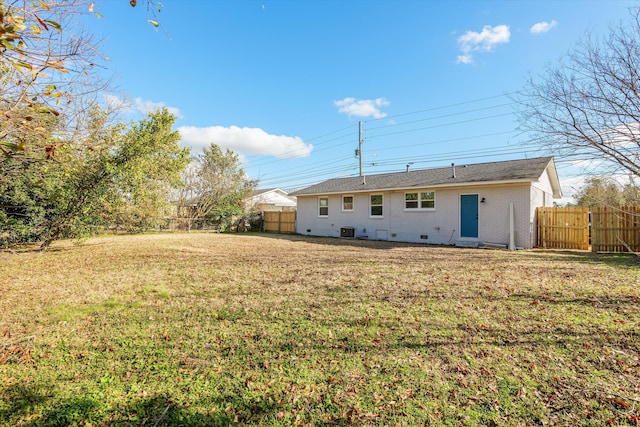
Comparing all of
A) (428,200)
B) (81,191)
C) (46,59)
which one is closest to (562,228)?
(428,200)

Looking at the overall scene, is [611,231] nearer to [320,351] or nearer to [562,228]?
[562,228]

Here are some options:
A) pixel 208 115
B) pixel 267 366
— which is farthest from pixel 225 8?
pixel 208 115

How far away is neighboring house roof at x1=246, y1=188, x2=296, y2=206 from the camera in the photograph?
33631 mm

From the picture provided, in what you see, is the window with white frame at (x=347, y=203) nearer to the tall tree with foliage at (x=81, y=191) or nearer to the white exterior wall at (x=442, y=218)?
the white exterior wall at (x=442, y=218)

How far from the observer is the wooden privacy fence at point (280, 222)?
72.6 feet

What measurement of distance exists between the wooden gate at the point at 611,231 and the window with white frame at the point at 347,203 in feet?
35.1

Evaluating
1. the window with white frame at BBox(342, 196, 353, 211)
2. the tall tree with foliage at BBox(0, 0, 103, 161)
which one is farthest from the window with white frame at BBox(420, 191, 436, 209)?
the tall tree with foliage at BBox(0, 0, 103, 161)

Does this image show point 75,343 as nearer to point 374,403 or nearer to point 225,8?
point 374,403

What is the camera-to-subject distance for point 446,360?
2.98m

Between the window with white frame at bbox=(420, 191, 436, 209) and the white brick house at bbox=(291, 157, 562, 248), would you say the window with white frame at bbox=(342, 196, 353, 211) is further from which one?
the window with white frame at bbox=(420, 191, 436, 209)

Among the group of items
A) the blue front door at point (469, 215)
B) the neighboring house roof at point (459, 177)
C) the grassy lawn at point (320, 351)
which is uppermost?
the neighboring house roof at point (459, 177)

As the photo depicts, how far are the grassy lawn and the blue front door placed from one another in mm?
6633

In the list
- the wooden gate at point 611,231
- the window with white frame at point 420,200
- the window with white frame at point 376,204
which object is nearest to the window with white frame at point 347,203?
the window with white frame at point 376,204

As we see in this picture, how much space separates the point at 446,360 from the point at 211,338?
2.59 m
